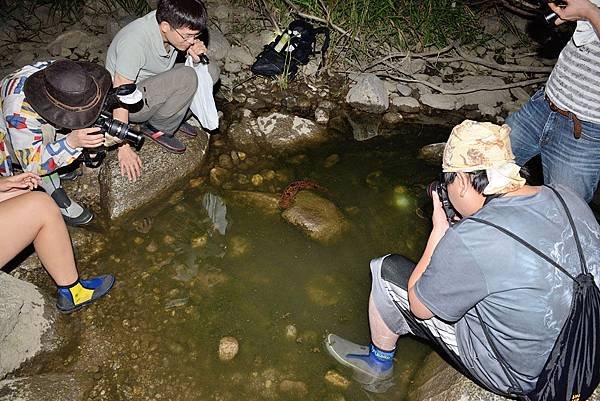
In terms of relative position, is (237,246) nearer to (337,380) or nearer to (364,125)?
(337,380)

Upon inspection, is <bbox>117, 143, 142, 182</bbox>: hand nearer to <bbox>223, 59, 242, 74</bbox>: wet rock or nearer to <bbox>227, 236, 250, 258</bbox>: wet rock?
<bbox>227, 236, 250, 258</bbox>: wet rock

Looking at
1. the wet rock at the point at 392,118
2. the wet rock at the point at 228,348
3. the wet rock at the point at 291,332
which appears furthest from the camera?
the wet rock at the point at 392,118

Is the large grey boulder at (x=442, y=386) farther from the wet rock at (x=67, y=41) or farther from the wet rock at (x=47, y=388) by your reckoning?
the wet rock at (x=67, y=41)

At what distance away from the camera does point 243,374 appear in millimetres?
3100

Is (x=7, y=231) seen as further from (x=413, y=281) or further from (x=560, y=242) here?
(x=560, y=242)

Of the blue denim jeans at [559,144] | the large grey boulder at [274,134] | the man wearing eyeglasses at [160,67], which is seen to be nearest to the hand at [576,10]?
the blue denim jeans at [559,144]

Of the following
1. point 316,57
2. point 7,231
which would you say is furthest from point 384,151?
point 7,231

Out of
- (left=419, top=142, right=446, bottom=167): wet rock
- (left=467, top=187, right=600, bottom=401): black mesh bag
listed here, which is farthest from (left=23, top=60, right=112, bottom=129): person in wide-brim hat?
(left=419, top=142, right=446, bottom=167): wet rock

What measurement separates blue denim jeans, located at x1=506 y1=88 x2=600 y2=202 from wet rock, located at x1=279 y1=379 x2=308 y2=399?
2011 millimetres

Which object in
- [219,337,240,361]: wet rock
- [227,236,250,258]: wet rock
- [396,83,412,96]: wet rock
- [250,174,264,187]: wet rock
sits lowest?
[227,236,250,258]: wet rock

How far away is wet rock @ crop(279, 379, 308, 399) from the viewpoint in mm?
3025

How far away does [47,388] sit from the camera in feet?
8.81

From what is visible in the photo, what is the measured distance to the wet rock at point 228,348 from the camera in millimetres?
3150

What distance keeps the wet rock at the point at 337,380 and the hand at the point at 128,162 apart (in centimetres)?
217
